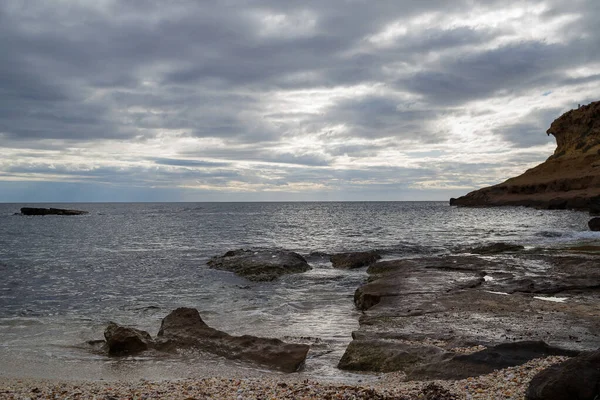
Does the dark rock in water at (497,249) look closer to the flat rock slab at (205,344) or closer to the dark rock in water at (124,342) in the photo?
the flat rock slab at (205,344)

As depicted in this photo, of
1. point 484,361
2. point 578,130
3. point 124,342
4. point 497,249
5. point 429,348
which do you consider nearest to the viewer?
point 484,361

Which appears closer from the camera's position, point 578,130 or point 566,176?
point 566,176

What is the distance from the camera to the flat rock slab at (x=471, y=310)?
9.07 metres

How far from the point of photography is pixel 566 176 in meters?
96.4

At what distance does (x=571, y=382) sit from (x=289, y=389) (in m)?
3.73

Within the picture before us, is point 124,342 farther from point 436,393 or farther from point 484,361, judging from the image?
point 484,361

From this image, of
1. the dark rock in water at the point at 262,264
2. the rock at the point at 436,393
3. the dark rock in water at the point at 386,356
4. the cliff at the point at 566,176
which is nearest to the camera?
the rock at the point at 436,393

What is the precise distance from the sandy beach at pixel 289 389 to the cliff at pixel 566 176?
3307 inches

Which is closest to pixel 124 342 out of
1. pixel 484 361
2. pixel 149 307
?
pixel 149 307

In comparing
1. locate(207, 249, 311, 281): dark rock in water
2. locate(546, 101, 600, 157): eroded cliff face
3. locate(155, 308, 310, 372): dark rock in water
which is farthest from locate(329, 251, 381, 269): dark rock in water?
locate(546, 101, 600, 157): eroded cliff face

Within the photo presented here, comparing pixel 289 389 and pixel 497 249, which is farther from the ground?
pixel 289 389

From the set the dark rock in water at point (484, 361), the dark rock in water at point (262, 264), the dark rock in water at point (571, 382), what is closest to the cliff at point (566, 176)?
the dark rock in water at point (262, 264)

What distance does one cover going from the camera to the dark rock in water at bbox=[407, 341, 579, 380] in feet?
25.0

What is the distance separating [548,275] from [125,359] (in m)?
15.4
